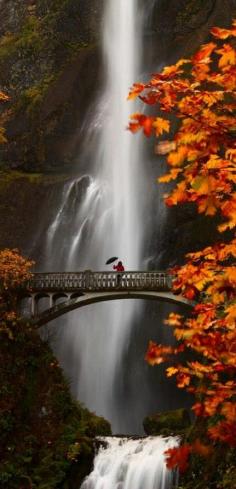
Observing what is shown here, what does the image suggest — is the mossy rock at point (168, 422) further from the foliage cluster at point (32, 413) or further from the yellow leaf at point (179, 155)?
the yellow leaf at point (179, 155)

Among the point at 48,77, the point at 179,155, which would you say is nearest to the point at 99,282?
the point at 179,155

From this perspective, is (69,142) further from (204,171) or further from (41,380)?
(204,171)

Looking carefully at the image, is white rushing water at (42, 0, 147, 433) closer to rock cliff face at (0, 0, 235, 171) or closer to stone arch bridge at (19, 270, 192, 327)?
rock cliff face at (0, 0, 235, 171)

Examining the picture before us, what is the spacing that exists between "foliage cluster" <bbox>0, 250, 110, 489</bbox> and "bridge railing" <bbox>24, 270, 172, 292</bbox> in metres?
1.12

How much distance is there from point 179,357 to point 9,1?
4496 cm

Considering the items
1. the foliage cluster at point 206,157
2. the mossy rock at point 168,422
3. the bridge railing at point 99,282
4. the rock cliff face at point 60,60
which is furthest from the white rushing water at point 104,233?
the foliage cluster at point 206,157

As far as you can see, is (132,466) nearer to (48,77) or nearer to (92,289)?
(92,289)

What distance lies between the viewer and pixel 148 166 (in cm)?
4331

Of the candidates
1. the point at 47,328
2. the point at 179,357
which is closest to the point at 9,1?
the point at 47,328

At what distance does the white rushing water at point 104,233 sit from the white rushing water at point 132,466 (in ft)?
28.5

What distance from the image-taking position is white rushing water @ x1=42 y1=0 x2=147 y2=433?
34.6 m

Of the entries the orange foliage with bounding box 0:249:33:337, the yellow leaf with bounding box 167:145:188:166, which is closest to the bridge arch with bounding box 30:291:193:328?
the orange foliage with bounding box 0:249:33:337

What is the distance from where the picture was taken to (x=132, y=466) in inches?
876

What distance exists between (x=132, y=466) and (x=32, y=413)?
593 centimetres
